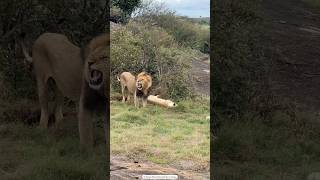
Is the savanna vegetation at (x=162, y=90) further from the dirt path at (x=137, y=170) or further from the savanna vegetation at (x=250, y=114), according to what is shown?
the savanna vegetation at (x=250, y=114)

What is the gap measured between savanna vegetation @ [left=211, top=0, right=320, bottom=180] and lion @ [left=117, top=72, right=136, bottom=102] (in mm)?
932

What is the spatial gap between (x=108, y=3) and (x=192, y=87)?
1.38m

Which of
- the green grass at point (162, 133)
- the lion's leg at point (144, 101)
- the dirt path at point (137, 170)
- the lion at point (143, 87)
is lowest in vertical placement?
the dirt path at point (137, 170)

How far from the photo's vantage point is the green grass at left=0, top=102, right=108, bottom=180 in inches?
256

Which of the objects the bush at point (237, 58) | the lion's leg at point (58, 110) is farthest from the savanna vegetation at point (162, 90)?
the lion's leg at point (58, 110)

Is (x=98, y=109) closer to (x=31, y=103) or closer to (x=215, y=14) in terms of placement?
(x=31, y=103)

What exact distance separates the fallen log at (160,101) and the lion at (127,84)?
0.22m

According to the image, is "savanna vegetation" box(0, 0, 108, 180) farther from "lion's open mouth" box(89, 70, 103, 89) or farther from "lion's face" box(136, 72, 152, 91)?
"lion's face" box(136, 72, 152, 91)

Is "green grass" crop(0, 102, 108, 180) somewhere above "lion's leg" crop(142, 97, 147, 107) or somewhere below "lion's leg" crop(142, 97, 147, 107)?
below

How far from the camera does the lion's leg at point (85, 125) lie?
22.0 feet

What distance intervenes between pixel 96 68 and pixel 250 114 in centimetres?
191

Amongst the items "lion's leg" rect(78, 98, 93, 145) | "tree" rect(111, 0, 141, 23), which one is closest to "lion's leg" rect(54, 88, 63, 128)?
"lion's leg" rect(78, 98, 93, 145)

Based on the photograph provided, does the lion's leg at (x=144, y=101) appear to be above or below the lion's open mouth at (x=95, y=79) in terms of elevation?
below

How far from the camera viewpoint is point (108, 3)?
669 centimetres
